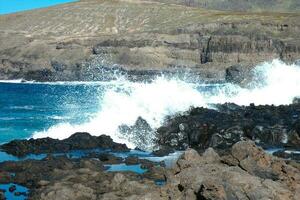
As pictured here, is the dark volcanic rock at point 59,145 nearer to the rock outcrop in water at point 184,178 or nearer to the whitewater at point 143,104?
the whitewater at point 143,104

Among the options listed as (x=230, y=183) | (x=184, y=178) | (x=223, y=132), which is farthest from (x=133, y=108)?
(x=230, y=183)

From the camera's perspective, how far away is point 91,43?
139 m

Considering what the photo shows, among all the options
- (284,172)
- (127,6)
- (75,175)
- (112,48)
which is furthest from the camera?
(127,6)

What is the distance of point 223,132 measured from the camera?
2856 cm

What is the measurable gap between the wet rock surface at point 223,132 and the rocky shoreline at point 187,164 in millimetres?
44

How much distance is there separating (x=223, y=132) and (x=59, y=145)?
296 inches

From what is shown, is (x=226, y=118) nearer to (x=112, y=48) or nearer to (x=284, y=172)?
(x=284, y=172)

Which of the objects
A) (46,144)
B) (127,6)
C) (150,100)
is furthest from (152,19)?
(46,144)

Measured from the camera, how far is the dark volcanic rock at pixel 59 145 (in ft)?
85.6

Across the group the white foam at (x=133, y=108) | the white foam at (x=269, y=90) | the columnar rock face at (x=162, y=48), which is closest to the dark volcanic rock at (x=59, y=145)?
the white foam at (x=133, y=108)

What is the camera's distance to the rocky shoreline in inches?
511

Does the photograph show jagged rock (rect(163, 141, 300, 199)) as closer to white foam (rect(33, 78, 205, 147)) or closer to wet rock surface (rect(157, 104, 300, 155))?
wet rock surface (rect(157, 104, 300, 155))

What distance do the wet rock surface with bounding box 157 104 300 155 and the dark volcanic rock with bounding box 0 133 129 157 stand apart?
8.47ft

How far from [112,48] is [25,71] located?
64.7 ft
